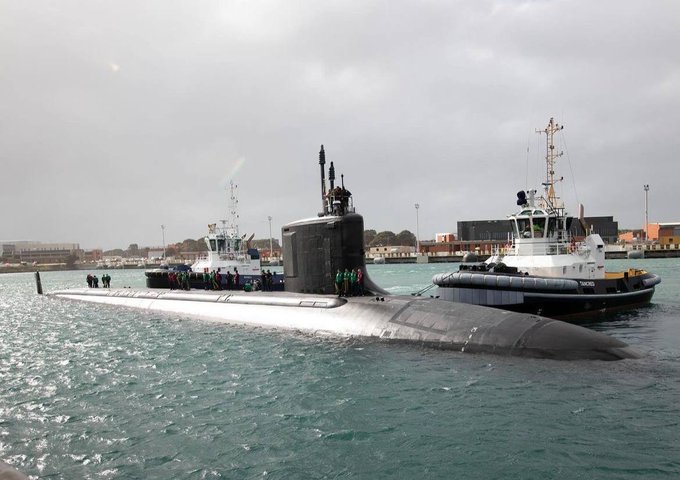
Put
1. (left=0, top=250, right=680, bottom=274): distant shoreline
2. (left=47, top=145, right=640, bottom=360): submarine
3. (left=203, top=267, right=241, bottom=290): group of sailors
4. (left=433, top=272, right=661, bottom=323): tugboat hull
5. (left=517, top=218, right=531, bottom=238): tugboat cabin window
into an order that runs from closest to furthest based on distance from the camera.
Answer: (left=47, top=145, right=640, bottom=360): submarine → (left=433, top=272, right=661, bottom=323): tugboat hull → (left=517, top=218, right=531, bottom=238): tugboat cabin window → (left=203, top=267, right=241, bottom=290): group of sailors → (left=0, top=250, right=680, bottom=274): distant shoreline

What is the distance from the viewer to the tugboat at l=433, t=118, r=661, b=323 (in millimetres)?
18625

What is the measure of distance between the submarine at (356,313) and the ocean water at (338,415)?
442 mm

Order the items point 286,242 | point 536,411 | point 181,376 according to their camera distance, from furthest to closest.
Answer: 1. point 286,242
2. point 181,376
3. point 536,411

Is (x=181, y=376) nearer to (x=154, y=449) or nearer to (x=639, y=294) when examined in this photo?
(x=154, y=449)

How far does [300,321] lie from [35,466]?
9.15 m

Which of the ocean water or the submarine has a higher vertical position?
the submarine

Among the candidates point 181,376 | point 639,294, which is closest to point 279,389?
point 181,376

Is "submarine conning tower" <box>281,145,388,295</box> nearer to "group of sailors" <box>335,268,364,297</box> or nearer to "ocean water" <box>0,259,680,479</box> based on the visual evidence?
"group of sailors" <box>335,268,364,297</box>

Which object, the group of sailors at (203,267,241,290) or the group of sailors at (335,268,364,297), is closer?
the group of sailors at (335,268,364,297)

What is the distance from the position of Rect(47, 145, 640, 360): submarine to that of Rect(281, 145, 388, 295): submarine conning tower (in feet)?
0.10

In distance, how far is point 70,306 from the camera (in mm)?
29438

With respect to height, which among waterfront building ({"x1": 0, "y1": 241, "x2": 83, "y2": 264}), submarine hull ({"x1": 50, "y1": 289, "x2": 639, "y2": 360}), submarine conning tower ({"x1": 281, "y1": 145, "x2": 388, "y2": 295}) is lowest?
submarine hull ({"x1": 50, "y1": 289, "x2": 639, "y2": 360})

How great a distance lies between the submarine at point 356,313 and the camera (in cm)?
1108

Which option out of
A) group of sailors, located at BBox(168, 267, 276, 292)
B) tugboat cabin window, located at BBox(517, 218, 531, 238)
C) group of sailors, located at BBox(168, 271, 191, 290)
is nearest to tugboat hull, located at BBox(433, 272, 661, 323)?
tugboat cabin window, located at BBox(517, 218, 531, 238)
